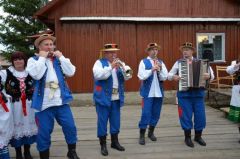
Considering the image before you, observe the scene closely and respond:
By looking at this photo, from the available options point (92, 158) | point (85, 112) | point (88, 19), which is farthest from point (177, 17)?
point (92, 158)

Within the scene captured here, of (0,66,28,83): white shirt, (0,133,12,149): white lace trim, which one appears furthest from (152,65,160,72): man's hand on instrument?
(0,133,12,149): white lace trim

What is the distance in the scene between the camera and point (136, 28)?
41.8 ft

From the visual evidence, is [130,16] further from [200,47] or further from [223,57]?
[223,57]

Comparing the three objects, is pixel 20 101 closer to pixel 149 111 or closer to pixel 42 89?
pixel 42 89

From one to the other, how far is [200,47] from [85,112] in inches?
220

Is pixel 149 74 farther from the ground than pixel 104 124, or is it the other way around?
pixel 149 74

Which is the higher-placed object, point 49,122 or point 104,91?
point 104,91

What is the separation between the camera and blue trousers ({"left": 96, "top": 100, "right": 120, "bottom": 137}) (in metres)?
5.58

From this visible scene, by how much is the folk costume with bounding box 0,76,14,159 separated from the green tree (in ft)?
53.8

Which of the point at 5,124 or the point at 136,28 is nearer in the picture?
the point at 5,124

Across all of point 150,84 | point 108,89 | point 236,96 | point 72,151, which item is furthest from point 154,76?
point 72,151

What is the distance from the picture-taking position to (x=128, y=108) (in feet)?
34.6

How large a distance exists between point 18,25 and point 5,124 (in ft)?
56.4

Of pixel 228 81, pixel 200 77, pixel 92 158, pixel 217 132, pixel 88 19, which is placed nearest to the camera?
pixel 92 158
